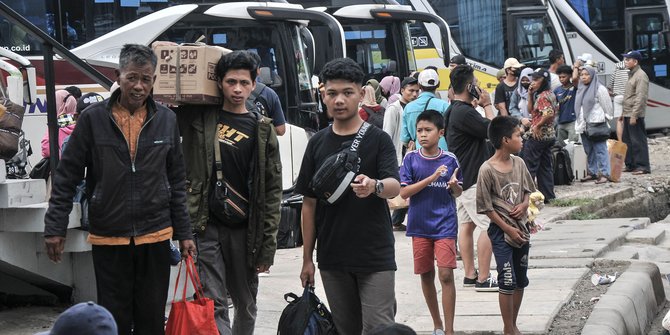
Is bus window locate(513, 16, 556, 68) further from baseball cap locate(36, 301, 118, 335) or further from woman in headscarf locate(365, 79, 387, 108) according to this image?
baseball cap locate(36, 301, 118, 335)

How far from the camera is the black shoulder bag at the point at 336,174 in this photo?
605cm

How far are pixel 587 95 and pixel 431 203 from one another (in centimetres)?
1154

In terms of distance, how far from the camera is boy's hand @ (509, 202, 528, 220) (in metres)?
7.79

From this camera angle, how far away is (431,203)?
8.09 m

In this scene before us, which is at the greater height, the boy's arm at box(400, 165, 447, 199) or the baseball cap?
the boy's arm at box(400, 165, 447, 199)

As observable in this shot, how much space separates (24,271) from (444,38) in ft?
49.8

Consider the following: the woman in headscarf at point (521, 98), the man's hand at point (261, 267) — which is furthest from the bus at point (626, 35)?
the man's hand at point (261, 267)

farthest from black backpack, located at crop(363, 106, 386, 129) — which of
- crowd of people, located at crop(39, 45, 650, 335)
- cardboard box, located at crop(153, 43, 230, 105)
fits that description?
cardboard box, located at crop(153, 43, 230, 105)

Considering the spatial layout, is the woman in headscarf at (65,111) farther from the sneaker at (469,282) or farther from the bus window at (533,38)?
the bus window at (533,38)

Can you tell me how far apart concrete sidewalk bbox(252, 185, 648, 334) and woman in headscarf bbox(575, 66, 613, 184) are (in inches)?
195

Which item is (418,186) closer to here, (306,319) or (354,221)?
(354,221)

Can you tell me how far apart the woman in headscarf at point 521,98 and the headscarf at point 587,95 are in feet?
5.06

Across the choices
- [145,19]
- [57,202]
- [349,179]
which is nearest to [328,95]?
[349,179]

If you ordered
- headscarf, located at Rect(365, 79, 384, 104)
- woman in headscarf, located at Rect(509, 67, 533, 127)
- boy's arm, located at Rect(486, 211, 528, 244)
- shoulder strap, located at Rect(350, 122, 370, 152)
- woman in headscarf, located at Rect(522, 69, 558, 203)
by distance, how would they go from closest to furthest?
shoulder strap, located at Rect(350, 122, 370, 152) → boy's arm, located at Rect(486, 211, 528, 244) → woman in headscarf, located at Rect(522, 69, 558, 203) → headscarf, located at Rect(365, 79, 384, 104) → woman in headscarf, located at Rect(509, 67, 533, 127)
